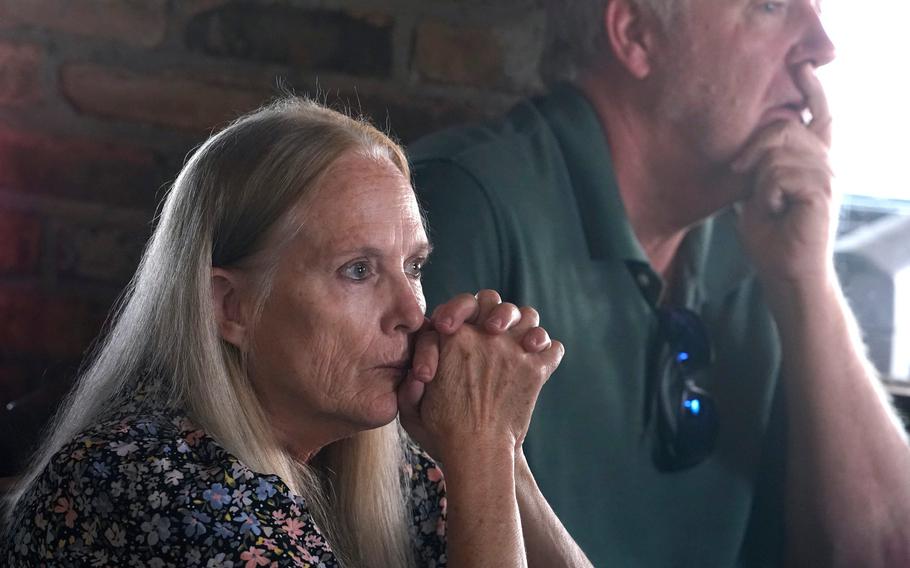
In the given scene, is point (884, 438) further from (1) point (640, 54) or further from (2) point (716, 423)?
(1) point (640, 54)

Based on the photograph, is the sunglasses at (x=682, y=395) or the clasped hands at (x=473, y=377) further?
the sunglasses at (x=682, y=395)

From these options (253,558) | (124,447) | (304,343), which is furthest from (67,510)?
(304,343)

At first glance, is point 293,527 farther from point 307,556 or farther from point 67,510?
point 67,510

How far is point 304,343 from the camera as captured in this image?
116 centimetres

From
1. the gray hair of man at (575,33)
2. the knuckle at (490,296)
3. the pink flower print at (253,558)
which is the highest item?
the gray hair of man at (575,33)

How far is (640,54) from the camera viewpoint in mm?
1505

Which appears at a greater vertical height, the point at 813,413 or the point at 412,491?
the point at 813,413

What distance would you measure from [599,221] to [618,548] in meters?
0.46

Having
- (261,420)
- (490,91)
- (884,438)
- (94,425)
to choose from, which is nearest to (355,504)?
(261,420)

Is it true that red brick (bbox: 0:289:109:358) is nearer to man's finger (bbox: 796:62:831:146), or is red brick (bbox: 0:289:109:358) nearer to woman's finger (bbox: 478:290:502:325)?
woman's finger (bbox: 478:290:502:325)

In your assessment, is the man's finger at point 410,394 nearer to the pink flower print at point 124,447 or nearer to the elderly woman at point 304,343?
the elderly woman at point 304,343

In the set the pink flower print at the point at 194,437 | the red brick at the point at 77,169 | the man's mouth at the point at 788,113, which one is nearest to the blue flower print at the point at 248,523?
the pink flower print at the point at 194,437

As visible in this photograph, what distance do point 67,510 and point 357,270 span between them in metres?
Answer: 0.38

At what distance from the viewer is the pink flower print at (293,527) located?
100 cm
